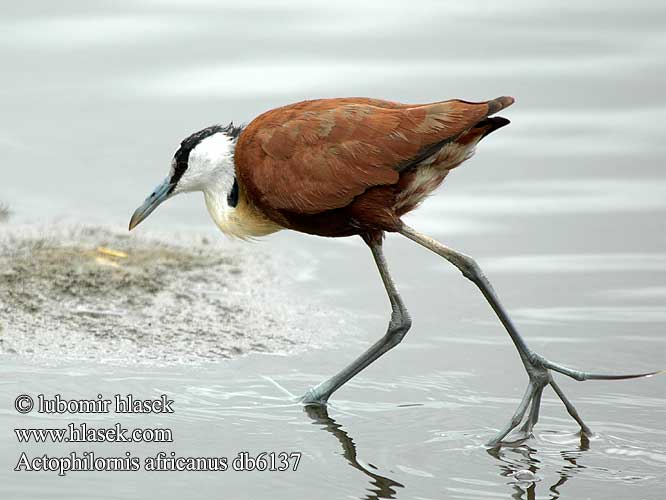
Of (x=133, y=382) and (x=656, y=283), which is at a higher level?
(x=656, y=283)

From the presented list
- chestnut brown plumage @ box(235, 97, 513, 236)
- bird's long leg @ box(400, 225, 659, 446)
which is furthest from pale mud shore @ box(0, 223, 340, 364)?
bird's long leg @ box(400, 225, 659, 446)

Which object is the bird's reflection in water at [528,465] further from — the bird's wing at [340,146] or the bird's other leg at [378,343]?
the bird's wing at [340,146]

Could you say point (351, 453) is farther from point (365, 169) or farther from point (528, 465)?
point (365, 169)

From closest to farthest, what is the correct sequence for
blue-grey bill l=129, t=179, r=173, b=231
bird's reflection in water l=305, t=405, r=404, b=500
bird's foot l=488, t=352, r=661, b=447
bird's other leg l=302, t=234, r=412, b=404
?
bird's reflection in water l=305, t=405, r=404, b=500 < bird's foot l=488, t=352, r=661, b=447 < bird's other leg l=302, t=234, r=412, b=404 < blue-grey bill l=129, t=179, r=173, b=231

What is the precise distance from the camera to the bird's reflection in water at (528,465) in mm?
5852

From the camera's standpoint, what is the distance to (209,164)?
23.0 feet

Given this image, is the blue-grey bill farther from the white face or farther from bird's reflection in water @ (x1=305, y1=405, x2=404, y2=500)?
bird's reflection in water @ (x1=305, y1=405, x2=404, y2=500)

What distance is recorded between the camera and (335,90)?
11.3 m

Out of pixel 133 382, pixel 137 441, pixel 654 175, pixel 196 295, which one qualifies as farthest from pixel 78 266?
pixel 654 175

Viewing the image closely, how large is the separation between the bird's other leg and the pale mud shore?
684 millimetres

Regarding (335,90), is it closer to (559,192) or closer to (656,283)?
(559,192)

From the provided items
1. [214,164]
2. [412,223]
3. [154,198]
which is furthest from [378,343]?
[412,223]

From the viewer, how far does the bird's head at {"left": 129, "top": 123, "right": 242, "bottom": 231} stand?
6.98 meters

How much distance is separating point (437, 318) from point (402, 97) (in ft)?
10.7
